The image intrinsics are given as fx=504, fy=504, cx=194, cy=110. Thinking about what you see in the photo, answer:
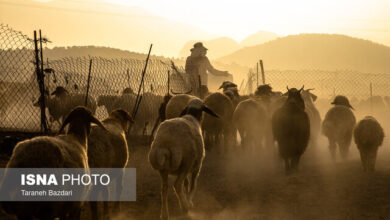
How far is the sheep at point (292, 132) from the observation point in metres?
10.5

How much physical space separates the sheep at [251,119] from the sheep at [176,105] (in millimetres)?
1354

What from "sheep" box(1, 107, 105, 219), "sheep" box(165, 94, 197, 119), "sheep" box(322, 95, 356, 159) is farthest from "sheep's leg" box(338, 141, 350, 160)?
"sheep" box(1, 107, 105, 219)

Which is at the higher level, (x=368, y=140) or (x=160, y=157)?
(x=160, y=157)

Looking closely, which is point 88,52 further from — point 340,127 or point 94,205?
point 94,205

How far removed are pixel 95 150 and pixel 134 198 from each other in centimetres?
175

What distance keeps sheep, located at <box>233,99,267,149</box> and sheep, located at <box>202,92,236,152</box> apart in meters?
0.51

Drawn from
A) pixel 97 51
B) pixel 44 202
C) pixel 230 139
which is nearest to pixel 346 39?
pixel 97 51

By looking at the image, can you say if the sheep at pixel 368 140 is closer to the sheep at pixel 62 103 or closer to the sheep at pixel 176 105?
the sheep at pixel 176 105

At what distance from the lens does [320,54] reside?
137m

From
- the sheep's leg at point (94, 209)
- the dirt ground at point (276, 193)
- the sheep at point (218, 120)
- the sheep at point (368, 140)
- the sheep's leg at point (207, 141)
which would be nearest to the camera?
the sheep's leg at point (94, 209)

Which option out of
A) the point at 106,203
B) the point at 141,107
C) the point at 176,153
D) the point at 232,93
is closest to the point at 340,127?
the point at 232,93

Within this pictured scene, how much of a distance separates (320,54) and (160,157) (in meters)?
136

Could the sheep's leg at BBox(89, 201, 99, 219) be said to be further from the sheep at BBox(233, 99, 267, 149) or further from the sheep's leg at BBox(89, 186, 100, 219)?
the sheep at BBox(233, 99, 267, 149)

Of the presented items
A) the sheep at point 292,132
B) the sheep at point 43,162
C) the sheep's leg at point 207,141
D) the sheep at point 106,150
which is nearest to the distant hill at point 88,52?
the sheep's leg at point 207,141
